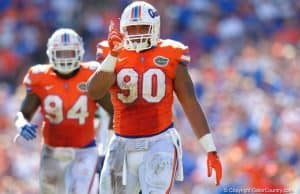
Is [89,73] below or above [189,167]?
above

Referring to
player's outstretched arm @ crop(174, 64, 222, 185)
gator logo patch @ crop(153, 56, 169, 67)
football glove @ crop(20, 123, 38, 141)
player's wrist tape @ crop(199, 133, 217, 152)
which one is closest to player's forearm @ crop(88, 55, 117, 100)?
gator logo patch @ crop(153, 56, 169, 67)

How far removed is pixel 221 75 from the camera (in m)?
13.7

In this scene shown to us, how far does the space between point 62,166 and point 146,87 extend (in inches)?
63.4

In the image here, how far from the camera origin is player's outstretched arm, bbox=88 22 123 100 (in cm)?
692

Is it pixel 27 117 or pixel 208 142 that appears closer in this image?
pixel 208 142

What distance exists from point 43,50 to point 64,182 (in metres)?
7.48

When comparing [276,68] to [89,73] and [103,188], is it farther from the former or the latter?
[103,188]

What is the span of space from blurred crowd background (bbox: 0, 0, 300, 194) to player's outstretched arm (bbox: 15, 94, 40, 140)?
1.89 meters

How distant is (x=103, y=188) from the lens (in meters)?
7.23

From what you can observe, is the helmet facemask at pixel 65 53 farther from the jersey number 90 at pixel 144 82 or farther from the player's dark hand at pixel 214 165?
the player's dark hand at pixel 214 165

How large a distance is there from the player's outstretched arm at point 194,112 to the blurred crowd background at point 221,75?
253 cm

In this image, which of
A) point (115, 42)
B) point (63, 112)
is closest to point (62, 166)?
point (63, 112)

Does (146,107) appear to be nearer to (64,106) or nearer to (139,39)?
(139,39)

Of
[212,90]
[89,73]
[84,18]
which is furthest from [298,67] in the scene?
[89,73]
